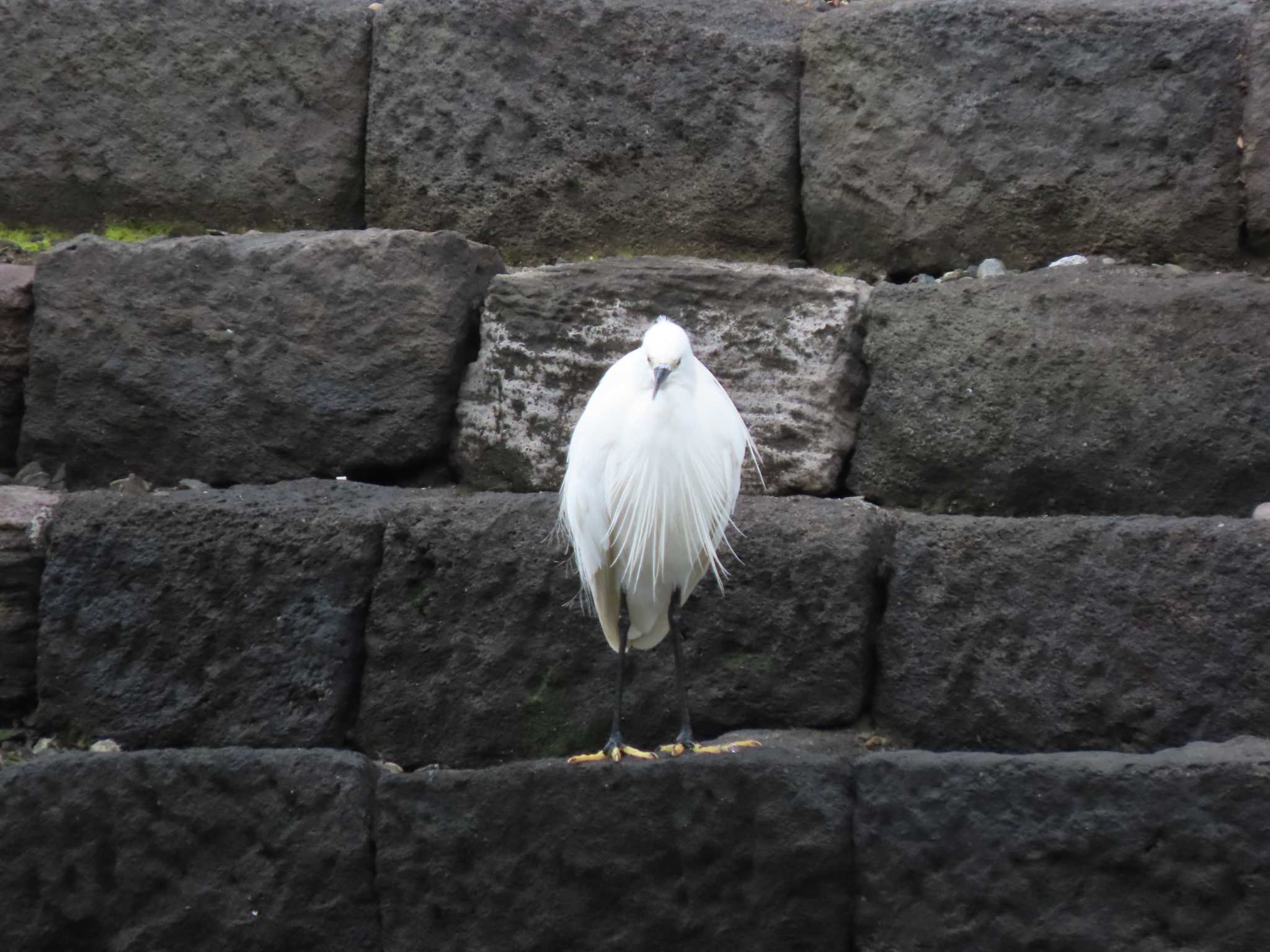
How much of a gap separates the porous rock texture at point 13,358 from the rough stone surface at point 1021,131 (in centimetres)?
220

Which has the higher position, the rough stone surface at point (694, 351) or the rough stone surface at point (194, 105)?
the rough stone surface at point (194, 105)

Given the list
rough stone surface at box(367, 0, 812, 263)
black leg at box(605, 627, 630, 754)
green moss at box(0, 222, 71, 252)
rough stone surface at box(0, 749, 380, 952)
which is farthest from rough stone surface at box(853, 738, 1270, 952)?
green moss at box(0, 222, 71, 252)

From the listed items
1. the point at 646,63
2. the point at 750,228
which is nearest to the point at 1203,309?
the point at 750,228

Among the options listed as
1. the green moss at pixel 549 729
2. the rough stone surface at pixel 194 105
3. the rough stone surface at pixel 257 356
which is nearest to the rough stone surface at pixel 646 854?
the green moss at pixel 549 729

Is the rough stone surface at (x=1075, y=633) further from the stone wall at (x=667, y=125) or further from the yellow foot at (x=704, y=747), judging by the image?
the stone wall at (x=667, y=125)

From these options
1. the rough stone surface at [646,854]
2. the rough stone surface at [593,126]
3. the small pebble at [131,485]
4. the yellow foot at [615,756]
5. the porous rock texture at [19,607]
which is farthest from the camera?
the rough stone surface at [593,126]

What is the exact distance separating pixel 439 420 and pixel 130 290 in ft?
3.03

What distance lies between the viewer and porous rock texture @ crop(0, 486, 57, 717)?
385 centimetres

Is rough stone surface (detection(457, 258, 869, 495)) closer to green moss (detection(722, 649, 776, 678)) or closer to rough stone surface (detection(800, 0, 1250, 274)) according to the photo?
rough stone surface (detection(800, 0, 1250, 274))

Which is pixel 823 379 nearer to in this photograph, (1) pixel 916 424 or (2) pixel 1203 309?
(1) pixel 916 424

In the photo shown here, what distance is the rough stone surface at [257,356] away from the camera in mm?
4086

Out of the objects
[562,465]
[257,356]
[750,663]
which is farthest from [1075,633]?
[257,356]

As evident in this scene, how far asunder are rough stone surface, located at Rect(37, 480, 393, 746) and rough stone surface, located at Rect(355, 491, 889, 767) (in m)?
0.11

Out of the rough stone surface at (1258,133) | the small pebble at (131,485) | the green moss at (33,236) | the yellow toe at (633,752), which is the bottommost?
the yellow toe at (633,752)
